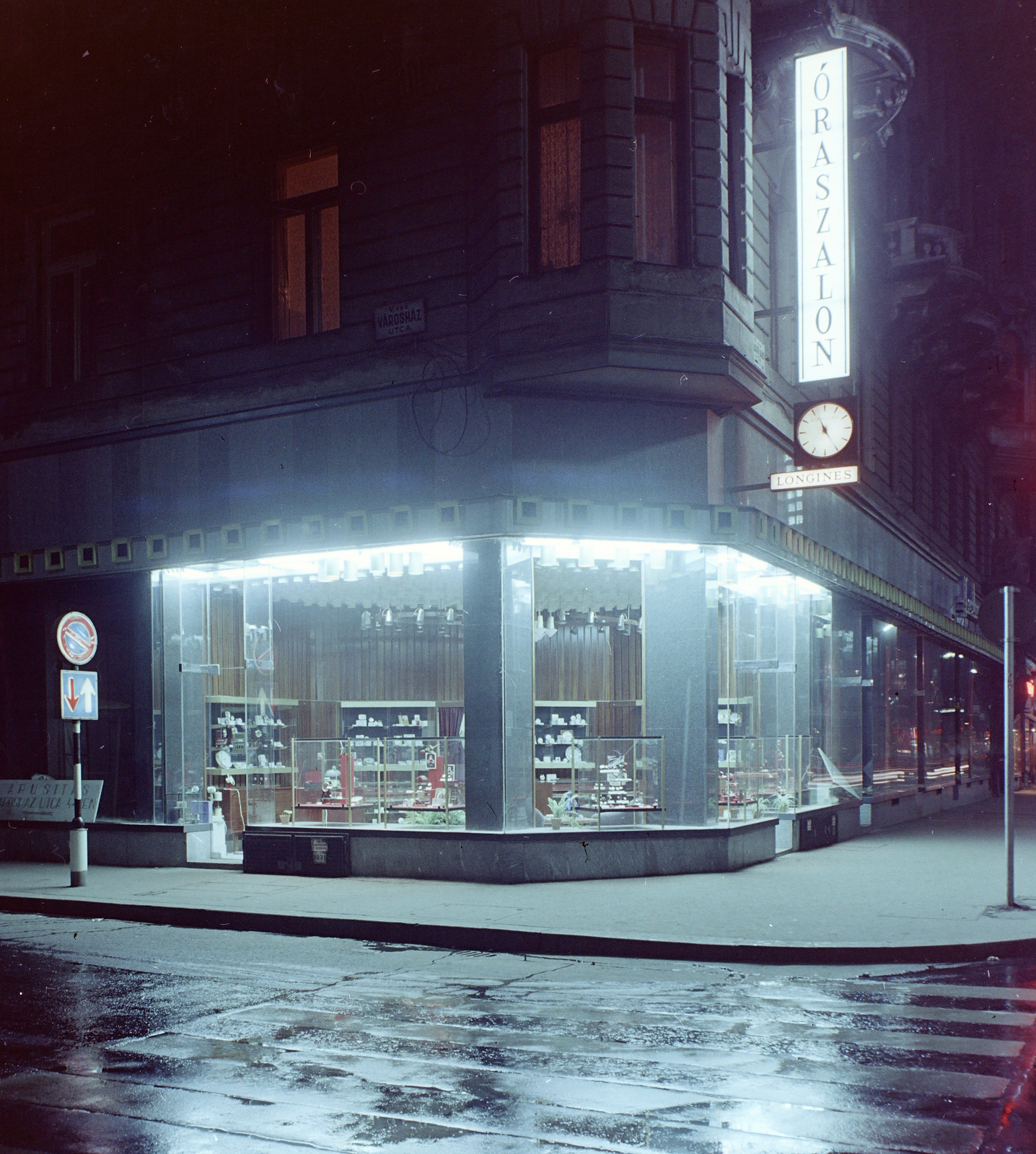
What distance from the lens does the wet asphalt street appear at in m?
5.66

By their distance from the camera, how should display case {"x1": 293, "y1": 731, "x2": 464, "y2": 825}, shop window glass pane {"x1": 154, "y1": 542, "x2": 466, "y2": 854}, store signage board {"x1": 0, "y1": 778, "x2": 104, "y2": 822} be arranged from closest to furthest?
display case {"x1": 293, "y1": 731, "x2": 464, "y2": 825}, shop window glass pane {"x1": 154, "y1": 542, "x2": 466, "y2": 854}, store signage board {"x1": 0, "y1": 778, "x2": 104, "y2": 822}

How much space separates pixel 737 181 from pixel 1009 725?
7.42 m

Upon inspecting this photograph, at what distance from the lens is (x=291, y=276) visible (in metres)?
17.5

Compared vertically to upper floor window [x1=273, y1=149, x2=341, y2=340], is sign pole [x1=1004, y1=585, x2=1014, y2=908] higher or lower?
lower

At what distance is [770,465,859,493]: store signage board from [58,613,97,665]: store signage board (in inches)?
346

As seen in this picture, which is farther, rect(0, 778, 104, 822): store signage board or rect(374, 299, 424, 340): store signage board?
rect(0, 778, 104, 822): store signage board

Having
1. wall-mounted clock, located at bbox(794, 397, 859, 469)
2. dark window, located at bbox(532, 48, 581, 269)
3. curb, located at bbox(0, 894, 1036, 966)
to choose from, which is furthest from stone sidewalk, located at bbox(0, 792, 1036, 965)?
dark window, located at bbox(532, 48, 581, 269)

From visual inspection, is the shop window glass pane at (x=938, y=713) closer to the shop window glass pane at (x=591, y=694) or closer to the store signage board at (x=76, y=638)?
the shop window glass pane at (x=591, y=694)

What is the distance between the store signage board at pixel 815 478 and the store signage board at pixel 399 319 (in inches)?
192

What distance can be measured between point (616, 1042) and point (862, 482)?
1836 centimetres

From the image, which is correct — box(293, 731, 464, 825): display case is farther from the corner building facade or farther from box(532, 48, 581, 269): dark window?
box(532, 48, 581, 269): dark window

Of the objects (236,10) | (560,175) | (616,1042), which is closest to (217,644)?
(560,175)

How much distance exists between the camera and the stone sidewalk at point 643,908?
34.3 feet

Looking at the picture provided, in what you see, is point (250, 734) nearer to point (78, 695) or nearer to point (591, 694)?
point (78, 695)
